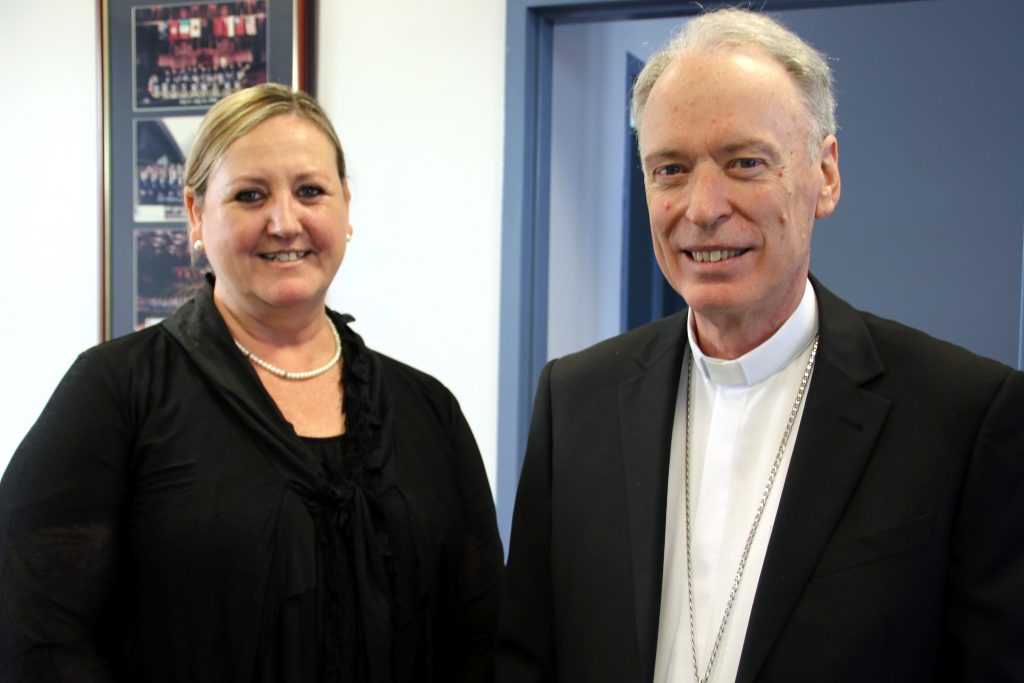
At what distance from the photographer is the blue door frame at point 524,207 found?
8.27ft

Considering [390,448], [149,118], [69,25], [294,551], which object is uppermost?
[69,25]

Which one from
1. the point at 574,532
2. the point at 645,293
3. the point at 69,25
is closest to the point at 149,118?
the point at 69,25

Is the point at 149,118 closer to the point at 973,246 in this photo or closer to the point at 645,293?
the point at 645,293

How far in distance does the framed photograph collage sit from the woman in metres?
1.13

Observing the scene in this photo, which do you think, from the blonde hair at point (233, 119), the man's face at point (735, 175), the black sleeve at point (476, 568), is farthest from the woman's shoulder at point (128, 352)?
the man's face at point (735, 175)

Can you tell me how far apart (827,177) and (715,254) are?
218 mm

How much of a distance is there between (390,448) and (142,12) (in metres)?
1.79

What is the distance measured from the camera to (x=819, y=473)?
1282mm

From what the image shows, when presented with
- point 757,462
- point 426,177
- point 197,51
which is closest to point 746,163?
point 757,462

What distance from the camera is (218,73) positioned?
2.79 m

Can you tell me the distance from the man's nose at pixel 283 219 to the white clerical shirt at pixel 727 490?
70 cm

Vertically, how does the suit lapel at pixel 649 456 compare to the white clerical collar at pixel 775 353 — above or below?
below

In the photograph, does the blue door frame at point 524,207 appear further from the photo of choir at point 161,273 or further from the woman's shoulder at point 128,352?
the woman's shoulder at point 128,352

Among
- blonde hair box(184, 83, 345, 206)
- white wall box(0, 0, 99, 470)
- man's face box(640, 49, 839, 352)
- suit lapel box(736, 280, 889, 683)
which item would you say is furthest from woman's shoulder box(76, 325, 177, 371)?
white wall box(0, 0, 99, 470)
